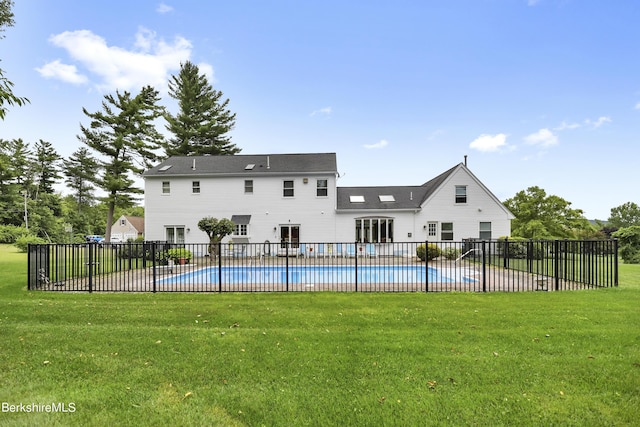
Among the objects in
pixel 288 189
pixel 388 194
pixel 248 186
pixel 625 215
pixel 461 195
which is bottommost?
pixel 625 215

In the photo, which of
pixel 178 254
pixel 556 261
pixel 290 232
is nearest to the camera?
pixel 556 261

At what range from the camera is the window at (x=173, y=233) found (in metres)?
23.2

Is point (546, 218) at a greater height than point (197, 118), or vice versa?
point (197, 118)

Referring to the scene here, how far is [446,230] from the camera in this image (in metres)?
22.3

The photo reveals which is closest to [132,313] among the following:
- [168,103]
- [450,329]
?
[450,329]

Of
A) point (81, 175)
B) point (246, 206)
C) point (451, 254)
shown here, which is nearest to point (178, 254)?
point (246, 206)

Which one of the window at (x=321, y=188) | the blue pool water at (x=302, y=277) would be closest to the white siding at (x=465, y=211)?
the window at (x=321, y=188)

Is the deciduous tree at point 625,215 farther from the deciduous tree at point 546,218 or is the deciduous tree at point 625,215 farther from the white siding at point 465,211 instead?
the white siding at point 465,211

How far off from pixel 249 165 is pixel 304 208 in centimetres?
543

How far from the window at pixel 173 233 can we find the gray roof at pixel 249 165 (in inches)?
157

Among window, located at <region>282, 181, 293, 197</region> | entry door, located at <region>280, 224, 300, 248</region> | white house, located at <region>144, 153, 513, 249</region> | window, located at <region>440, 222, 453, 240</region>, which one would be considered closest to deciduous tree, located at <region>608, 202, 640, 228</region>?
white house, located at <region>144, 153, 513, 249</region>

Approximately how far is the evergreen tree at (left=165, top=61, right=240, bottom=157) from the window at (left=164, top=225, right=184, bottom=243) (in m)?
17.6

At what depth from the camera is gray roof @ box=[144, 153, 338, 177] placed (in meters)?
22.9

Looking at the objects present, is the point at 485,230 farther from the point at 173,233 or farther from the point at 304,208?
the point at 173,233
